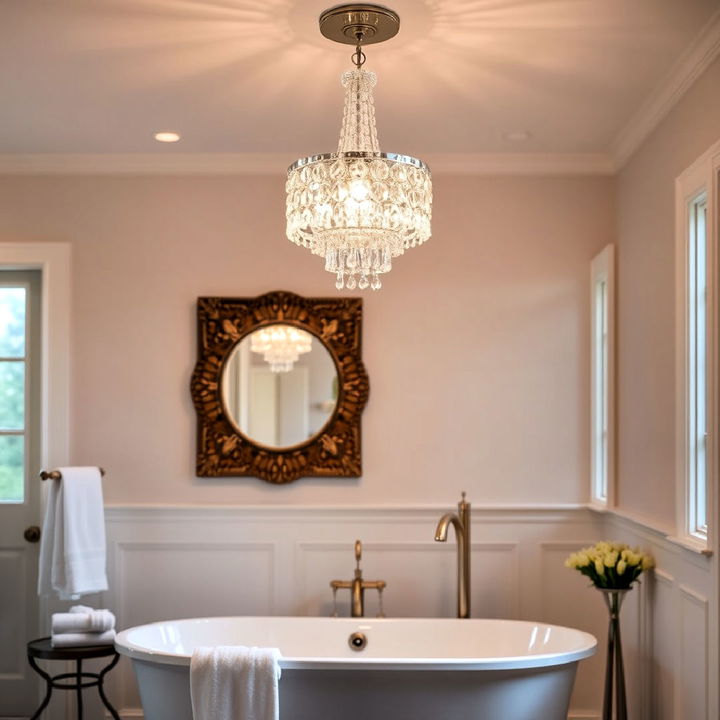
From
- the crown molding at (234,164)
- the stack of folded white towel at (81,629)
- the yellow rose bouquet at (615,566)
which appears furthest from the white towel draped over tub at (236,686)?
the crown molding at (234,164)

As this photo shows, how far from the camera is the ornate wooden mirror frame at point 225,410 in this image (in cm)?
431

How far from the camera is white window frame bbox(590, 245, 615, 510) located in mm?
4141

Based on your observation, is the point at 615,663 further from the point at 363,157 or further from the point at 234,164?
the point at 234,164

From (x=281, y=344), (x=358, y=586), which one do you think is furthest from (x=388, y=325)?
(x=358, y=586)

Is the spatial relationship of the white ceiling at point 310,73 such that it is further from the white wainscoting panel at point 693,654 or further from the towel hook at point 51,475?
the white wainscoting panel at point 693,654

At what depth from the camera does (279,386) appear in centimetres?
435

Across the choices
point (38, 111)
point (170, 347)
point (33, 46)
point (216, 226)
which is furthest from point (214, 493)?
point (33, 46)

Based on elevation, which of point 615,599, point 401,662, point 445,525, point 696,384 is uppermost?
point 696,384

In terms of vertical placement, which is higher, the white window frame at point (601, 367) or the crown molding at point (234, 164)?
the crown molding at point (234, 164)

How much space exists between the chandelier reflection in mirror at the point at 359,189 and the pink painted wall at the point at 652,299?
984 millimetres

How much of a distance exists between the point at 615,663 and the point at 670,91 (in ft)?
6.58

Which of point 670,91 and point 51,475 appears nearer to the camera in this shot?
point 670,91

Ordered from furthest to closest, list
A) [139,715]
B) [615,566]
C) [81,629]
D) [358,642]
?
1. [139,715]
2. [358,642]
3. [81,629]
4. [615,566]

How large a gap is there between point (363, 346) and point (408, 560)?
0.95m
